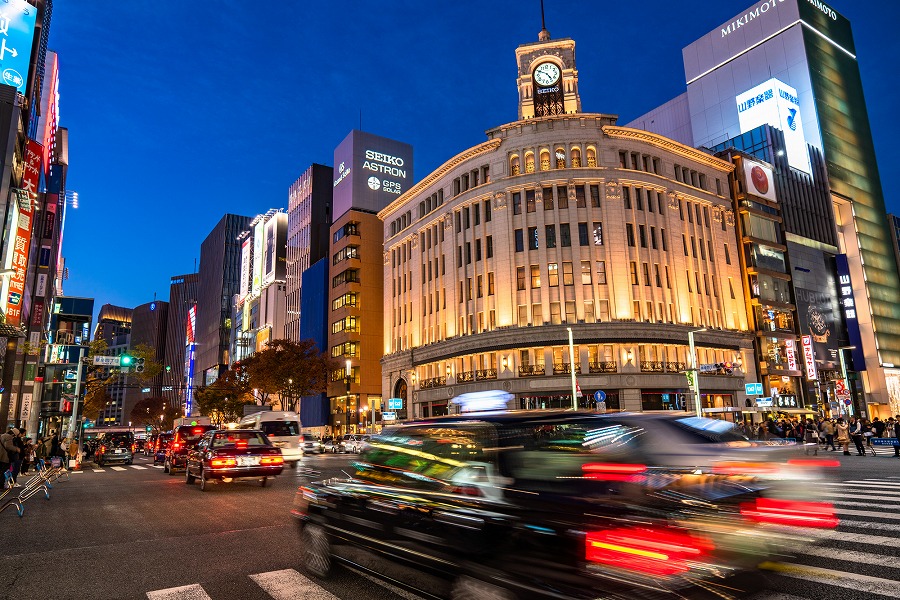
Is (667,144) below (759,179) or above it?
above

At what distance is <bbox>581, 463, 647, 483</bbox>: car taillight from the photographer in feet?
13.6

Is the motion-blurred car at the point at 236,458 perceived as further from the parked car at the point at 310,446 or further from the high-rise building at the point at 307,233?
the high-rise building at the point at 307,233

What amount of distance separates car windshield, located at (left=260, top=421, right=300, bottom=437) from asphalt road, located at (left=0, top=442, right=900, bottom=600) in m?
15.7

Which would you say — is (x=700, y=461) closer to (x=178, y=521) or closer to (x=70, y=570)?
(x=70, y=570)

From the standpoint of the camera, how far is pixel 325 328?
7812cm

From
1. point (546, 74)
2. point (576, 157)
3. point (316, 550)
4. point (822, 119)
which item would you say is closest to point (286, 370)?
point (576, 157)

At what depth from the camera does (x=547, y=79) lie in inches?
2247

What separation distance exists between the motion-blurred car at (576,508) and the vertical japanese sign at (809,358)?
199 feet

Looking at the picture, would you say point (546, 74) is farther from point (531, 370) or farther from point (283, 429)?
point (283, 429)

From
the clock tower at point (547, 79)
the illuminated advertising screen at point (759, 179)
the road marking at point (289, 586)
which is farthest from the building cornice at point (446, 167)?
the road marking at point (289, 586)

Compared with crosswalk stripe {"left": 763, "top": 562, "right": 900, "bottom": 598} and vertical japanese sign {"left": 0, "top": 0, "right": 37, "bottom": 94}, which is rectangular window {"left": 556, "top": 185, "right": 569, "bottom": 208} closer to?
vertical japanese sign {"left": 0, "top": 0, "right": 37, "bottom": 94}

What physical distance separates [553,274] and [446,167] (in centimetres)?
1750

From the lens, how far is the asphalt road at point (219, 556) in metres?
5.43

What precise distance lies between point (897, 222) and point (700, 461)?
11614cm
